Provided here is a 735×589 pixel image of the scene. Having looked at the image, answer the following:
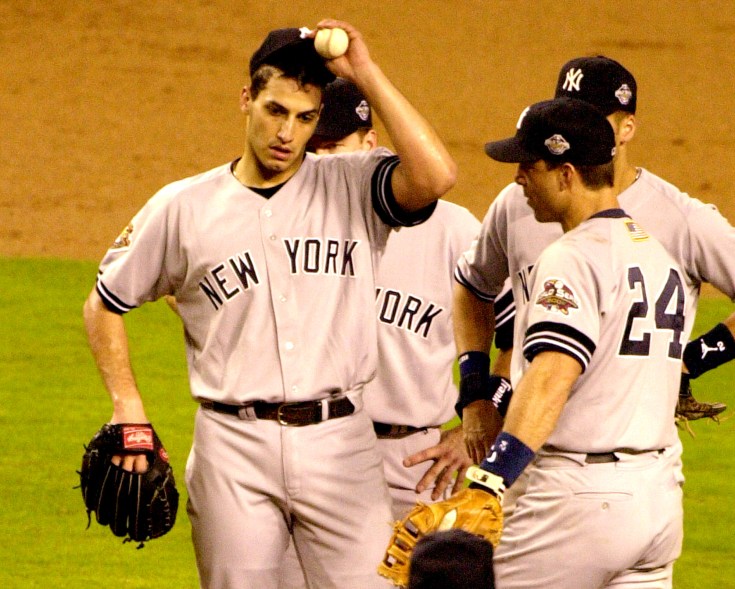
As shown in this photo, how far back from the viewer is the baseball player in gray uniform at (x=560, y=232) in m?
3.85

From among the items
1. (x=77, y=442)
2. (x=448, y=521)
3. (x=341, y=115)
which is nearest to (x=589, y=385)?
(x=448, y=521)

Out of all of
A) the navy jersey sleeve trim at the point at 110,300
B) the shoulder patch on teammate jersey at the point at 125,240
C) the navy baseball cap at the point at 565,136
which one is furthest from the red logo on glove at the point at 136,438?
the navy baseball cap at the point at 565,136

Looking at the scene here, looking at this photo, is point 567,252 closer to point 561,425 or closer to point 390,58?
point 561,425

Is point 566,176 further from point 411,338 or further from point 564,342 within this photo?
point 411,338

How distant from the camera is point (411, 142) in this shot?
132 inches

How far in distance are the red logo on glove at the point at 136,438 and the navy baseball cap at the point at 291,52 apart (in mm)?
926

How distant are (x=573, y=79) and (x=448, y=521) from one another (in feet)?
5.50

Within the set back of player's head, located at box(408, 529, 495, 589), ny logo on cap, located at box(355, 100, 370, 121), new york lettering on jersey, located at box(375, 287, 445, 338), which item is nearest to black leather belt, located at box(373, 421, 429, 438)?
new york lettering on jersey, located at box(375, 287, 445, 338)

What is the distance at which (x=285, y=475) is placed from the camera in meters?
3.44

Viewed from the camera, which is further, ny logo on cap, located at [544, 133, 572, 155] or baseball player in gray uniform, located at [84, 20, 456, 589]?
baseball player in gray uniform, located at [84, 20, 456, 589]

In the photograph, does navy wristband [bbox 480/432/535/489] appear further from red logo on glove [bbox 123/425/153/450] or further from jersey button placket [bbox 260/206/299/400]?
red logo on glove [bbox 123/425/153/450]

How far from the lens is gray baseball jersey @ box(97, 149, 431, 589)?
3455 mm

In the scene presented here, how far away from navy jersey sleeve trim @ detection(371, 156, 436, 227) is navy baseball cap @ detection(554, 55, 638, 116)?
0.75 meters

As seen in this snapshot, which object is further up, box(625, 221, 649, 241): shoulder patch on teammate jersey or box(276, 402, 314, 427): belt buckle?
box(625, 221, 649, 241): shoulder patch on teammate jersey
